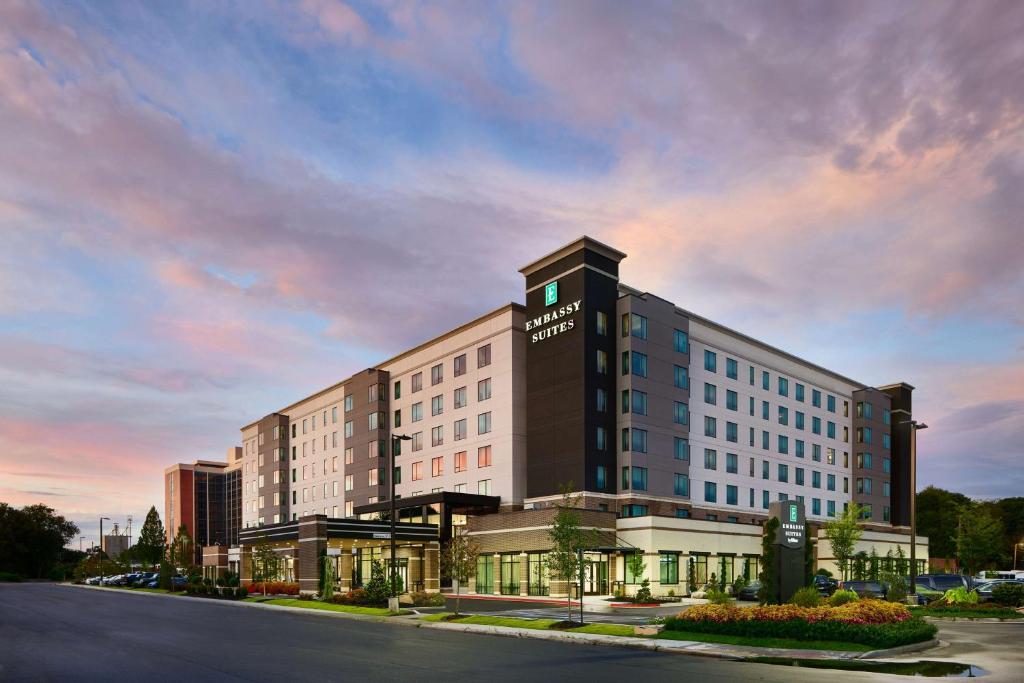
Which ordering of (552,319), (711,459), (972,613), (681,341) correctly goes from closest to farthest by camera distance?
1. (972,613)
2. (552,319)
3. (681,341)
4. (711,459)

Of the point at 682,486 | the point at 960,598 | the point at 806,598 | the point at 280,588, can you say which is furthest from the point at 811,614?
the point at 280,588

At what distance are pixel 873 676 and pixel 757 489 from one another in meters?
64.6

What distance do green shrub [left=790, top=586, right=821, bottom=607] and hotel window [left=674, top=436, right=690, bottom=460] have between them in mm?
41398

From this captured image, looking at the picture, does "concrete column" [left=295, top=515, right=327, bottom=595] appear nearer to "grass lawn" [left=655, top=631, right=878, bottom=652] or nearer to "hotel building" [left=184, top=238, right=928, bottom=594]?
"hotel building" [left=184, top=238, right=928, bottom=594]

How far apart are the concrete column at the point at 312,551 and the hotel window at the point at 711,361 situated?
37.8 m

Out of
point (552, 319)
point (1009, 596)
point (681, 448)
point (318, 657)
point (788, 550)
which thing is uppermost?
point (552, 319)

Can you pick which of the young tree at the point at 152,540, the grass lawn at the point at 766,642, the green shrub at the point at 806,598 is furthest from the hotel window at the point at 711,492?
the young tree at the point at 152,540

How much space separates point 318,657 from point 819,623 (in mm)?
15827

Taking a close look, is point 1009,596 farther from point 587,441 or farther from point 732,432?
point 732,432

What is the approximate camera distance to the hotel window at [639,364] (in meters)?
68.6

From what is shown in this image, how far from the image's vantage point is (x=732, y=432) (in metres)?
80.2

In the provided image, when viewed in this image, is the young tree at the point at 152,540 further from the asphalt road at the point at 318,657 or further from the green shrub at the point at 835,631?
the green shrub at the point at 835,631

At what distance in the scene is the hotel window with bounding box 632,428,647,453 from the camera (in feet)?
222

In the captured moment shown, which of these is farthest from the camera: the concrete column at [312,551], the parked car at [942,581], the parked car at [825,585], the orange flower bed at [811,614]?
the concrete column at [312,551]
